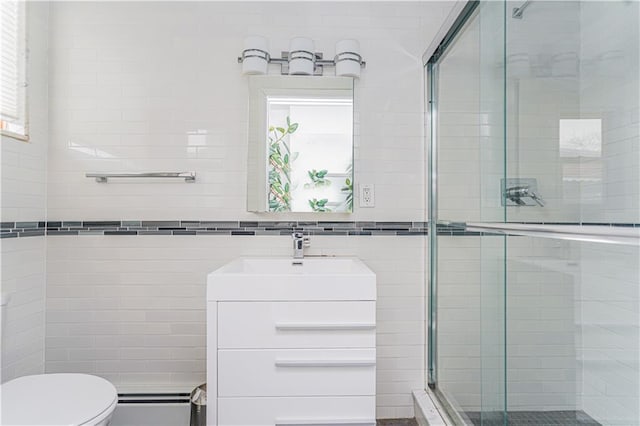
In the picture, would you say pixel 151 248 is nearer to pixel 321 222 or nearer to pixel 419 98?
pixel 321 222

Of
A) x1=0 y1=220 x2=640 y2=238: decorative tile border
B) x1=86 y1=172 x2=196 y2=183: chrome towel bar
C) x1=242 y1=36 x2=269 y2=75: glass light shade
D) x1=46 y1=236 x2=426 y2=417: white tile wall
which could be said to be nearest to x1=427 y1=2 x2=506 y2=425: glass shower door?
x1=0 y1=220 x2=640 y2=238: decorative tile border

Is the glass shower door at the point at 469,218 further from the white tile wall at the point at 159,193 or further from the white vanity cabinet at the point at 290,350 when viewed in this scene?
the white vanity cabinet at the point at 290,350

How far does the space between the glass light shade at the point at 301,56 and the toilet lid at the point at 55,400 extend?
5.32 ft

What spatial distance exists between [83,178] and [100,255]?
405mm

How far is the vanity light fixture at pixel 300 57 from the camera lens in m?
1.99

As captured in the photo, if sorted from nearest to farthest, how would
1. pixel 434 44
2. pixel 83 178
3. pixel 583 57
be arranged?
pixel 583 57 → pixel 434 44 → pixel 83 178

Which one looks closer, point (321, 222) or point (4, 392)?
point (4, 392)

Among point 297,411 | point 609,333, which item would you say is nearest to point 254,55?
point 297,411

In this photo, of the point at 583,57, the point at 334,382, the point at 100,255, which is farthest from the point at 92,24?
the point at 583,57

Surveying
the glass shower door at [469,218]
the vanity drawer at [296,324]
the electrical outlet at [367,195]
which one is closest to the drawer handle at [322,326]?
the vanity drawer at [296,324]

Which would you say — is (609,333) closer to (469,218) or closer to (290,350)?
(469,218)

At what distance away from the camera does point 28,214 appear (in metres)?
1.90

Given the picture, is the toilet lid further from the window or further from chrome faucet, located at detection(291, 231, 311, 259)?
the window

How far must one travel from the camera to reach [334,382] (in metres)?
1.47
